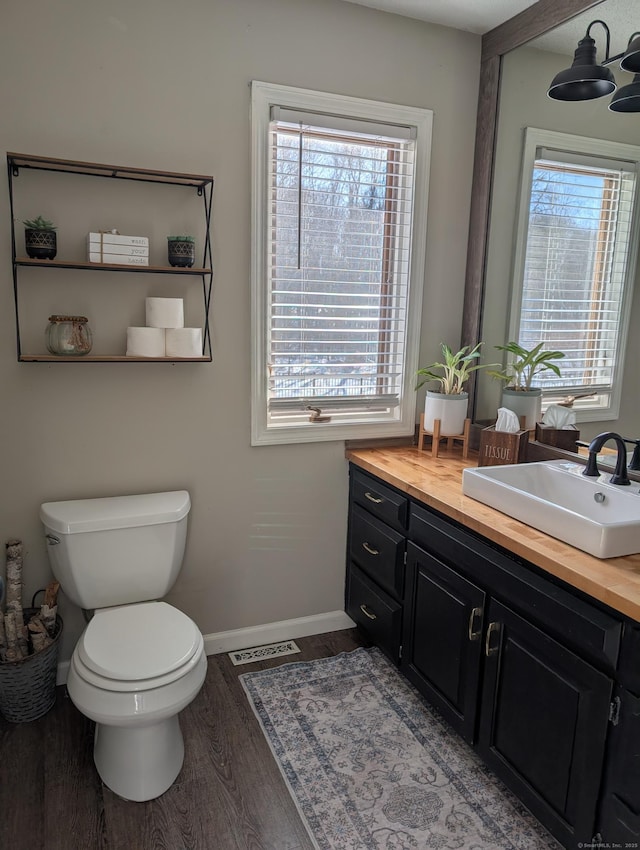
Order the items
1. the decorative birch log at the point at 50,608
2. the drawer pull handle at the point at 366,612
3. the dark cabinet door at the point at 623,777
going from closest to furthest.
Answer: the dark cabinet door at the point at 623,777 → the decorative birch log at the point at 50,608 → the drawer pull handle at the point at 366,612

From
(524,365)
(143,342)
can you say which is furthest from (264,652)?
(524,365)

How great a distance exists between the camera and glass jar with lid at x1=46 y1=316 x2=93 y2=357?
6.70ft

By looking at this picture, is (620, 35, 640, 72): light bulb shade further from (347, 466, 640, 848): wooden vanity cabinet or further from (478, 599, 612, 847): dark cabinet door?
(478, 599, 612, 847): dark cabinet door

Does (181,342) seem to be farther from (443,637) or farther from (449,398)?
(443,637)

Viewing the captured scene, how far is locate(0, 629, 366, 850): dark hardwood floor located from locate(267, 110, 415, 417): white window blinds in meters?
1.23

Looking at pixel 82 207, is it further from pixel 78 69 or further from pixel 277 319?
pixel 277 319

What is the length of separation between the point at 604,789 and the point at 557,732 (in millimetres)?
158

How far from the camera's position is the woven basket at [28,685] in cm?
206

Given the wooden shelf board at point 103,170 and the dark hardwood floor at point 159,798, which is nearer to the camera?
the dark hardwood floor at point 159,798

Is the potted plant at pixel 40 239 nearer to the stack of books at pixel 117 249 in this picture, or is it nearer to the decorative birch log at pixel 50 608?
the stack of books at pixel 117 249

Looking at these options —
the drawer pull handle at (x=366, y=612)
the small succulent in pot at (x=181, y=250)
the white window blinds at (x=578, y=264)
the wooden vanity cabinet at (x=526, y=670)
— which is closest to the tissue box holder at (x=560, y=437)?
the white window blinds at (x=578, y=264)

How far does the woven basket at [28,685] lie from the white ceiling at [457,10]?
269cm

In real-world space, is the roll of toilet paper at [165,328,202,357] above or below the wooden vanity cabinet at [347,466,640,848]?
above

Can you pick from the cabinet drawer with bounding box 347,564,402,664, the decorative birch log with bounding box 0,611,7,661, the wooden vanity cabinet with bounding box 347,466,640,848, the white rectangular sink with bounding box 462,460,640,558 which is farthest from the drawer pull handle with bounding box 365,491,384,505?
the decorative birch log with bounding box 0,611,7,661
